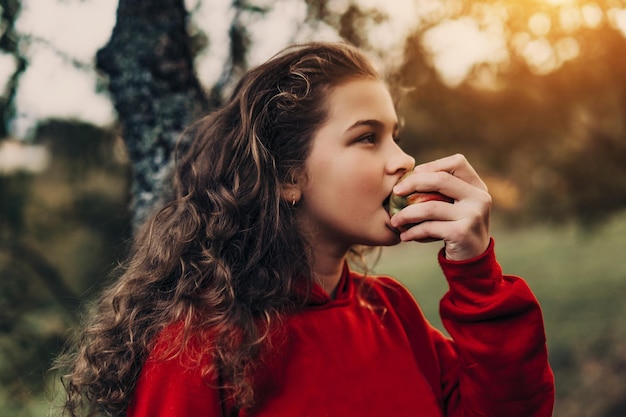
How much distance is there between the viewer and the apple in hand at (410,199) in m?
1.40

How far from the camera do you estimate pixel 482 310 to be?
53.0 inches

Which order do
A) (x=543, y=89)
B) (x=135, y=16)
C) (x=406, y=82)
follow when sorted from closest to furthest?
(x=135, y=16), (x=406, y=82), (x=543, y=89)

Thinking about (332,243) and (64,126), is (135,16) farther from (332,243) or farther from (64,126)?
(332,243)

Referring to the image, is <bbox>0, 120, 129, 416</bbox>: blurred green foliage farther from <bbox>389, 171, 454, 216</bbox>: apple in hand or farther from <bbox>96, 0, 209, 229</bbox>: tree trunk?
<bbox>389, 171, 454, 216</bbox>: apple in hand

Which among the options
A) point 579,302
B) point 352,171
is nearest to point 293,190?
point 352,171

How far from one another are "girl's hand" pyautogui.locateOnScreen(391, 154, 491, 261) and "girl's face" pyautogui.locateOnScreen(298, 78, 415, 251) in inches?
3.1

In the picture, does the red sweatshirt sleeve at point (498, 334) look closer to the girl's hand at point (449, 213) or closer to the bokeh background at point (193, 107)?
the girl's hand at point (449, 213)

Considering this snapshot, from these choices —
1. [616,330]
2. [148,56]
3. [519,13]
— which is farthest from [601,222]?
[616,330]

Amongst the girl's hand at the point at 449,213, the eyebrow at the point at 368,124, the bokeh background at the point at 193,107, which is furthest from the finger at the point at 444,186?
the bokeh background at the point at 193,107

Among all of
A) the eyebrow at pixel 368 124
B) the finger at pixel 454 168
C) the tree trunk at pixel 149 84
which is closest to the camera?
the finger at pixel 454 168

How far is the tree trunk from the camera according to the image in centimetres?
183

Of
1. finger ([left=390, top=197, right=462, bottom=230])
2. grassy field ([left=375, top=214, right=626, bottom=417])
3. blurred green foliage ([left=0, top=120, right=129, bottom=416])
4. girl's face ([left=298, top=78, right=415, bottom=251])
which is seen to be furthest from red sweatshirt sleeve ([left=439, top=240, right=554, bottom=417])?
grassy field ([left=375, top=214, right=626, bottom=417])

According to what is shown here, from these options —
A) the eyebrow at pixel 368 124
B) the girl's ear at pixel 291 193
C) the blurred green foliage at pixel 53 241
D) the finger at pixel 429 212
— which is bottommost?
the blurred green foliage at pixel 53 241

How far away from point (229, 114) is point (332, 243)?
50cm
